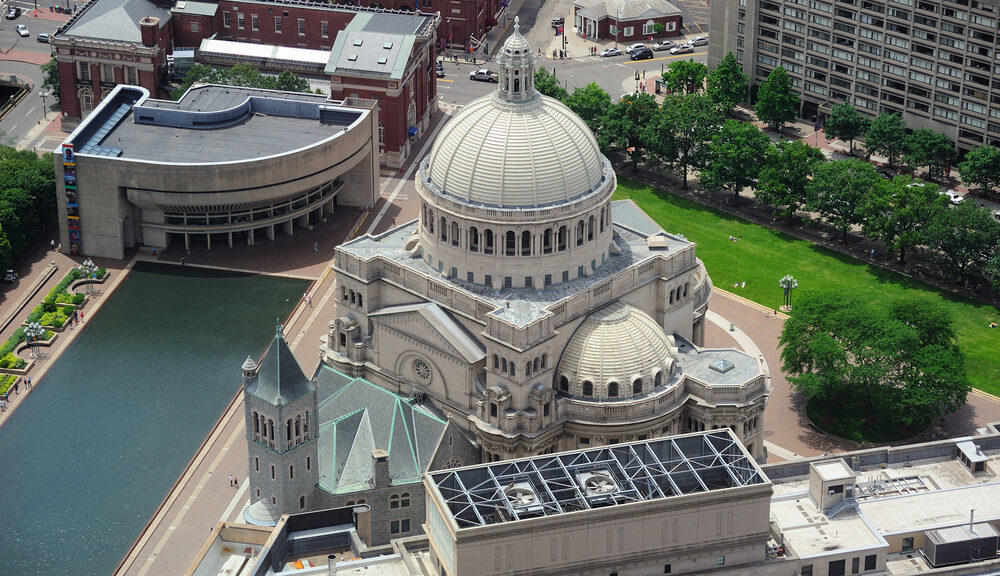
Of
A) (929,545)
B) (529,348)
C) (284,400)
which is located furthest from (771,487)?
(284,400)

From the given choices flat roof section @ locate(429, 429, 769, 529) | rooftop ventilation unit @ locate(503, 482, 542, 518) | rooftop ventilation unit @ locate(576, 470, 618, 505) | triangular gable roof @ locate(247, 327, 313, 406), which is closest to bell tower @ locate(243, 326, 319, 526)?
triangular gable roof @ locate(247, 327, 313, 406)

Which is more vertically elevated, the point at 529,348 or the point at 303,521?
the point at 529,348

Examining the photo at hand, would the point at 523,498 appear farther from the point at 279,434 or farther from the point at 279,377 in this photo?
the point at 279,377

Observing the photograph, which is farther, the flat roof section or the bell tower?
the bell tower

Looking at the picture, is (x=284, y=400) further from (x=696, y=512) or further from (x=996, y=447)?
(x=996, y=447)

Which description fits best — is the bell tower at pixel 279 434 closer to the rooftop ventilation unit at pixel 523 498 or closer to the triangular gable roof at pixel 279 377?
the triangular gable roof at pixel 279 377

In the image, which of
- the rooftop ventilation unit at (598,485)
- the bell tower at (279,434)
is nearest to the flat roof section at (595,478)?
the rooftop ventilation unit at (598,485)

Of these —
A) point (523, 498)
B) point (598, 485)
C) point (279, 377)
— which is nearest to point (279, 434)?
point (279, 377)

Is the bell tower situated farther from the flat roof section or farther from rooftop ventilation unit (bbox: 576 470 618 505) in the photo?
rooftop ventilation unit (bbox: 576 470 618 505)
